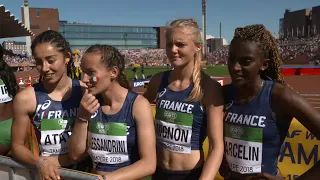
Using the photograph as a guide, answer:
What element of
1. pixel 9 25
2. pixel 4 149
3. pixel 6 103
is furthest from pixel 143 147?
pixel 9 25

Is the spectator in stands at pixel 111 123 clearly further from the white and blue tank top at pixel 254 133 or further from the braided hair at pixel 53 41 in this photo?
the white and blue tank top at pixel 254 133

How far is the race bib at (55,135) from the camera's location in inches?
90.9

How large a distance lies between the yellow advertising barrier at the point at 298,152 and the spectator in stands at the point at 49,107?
5.31ft

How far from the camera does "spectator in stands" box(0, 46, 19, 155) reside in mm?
3043

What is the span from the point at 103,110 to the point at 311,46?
5776 centimetres

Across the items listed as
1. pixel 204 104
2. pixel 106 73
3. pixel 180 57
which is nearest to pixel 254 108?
pixel 204 104

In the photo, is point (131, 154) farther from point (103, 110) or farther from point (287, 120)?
point (287, 120)

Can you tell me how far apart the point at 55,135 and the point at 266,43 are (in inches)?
64.0

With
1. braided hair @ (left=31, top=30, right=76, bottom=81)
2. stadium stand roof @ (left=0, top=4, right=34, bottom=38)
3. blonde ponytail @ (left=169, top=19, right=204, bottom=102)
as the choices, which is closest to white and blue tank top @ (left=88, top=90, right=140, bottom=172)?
blonde ponytail @ (left=169, top=19, right=204, bottom=102)

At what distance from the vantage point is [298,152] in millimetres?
3250

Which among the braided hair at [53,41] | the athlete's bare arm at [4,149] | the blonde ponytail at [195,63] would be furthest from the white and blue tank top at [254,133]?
the athlete's bare arm at [4,149]

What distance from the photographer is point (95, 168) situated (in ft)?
7.29

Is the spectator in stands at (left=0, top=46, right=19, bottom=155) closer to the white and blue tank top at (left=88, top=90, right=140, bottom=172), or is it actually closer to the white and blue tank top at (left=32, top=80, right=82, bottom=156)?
the white and blue tank top at (left=32, top=80, right=82, bottom=156)

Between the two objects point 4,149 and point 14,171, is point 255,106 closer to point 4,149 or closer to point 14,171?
point 14,171
